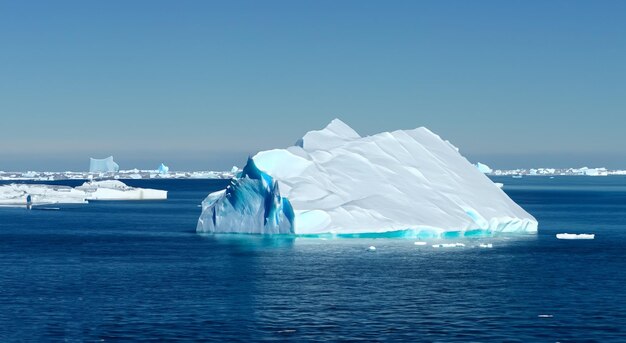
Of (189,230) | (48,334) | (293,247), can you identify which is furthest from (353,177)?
→ (48,334)

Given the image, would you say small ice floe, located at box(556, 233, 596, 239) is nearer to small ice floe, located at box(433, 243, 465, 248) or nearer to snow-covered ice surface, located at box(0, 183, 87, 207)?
small ice floe, located at box(433, 243, 465, 248)

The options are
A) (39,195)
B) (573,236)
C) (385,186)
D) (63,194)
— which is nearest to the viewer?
(385,186)

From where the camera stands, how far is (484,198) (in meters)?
54.9

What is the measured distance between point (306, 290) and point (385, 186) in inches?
808

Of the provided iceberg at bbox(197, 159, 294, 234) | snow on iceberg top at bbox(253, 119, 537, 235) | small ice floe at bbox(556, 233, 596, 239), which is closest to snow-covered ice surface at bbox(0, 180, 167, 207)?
iceberg at bbox(197, 159, 294, 234)

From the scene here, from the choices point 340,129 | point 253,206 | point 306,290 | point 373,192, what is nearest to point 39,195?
point 340,129

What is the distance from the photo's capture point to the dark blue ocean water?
25922 mm

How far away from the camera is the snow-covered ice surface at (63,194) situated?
111125mm

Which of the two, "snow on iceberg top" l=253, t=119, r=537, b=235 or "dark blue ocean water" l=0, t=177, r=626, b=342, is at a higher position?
"snow on iceberg top" l=253, t=119, r=537, b=235

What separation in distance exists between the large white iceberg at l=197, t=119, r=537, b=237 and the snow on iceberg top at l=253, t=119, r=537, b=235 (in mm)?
54

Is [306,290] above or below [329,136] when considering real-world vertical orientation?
below

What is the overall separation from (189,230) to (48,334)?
39.9m

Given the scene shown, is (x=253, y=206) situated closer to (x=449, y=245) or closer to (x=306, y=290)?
(x=449, y=245)

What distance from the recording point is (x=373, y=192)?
5275 cm
